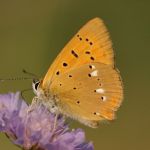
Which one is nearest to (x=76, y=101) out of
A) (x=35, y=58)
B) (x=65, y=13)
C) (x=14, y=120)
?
(x=14, y=120)

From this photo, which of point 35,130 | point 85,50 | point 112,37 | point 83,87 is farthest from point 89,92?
point 112,37

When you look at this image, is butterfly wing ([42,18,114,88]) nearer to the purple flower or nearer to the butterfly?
the butterfly

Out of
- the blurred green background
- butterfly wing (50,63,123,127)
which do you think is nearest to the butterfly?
butterfly wing (50,63,123,127)

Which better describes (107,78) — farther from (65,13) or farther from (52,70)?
(65,13)

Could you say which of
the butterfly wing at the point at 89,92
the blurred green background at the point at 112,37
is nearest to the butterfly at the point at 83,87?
the butterfly wing at the point at 89,92

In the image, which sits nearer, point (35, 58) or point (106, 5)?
point (35, 58)

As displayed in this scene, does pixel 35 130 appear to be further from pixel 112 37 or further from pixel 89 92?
pixel 112 37
